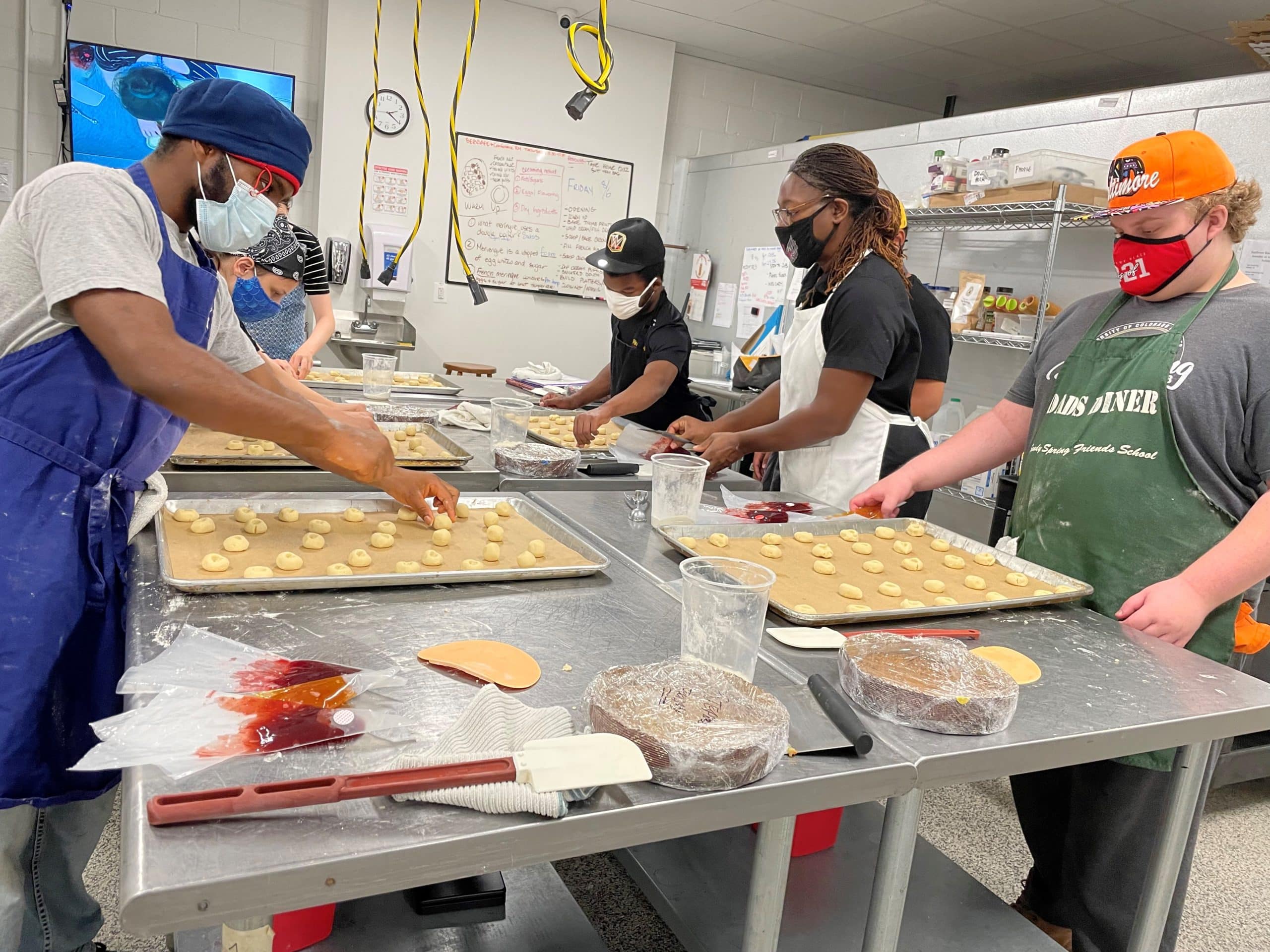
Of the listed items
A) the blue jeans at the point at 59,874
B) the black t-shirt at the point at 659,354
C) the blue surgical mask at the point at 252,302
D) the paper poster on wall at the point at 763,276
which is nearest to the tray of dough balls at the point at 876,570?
the blue jeans at the point at 59,874

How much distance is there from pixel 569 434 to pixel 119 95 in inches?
152

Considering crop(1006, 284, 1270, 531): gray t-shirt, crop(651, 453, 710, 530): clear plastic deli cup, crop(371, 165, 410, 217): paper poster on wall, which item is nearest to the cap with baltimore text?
crop(651, 453, 710, 530): clear plastic deli cup

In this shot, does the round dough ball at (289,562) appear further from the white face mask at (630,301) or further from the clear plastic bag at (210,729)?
the white face mask at (630,301)

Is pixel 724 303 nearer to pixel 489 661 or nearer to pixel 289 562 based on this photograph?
pixel 289 562

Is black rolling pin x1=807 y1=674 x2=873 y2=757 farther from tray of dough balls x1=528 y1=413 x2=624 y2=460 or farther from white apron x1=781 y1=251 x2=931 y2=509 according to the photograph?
Answer: tray of dough balls x1=528 y1=413 x2=624 y2=460

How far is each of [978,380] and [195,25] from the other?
16.1 ft

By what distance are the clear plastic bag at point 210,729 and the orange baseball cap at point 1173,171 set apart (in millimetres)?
1548

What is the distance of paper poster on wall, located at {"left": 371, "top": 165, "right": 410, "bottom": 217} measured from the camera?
5.45m

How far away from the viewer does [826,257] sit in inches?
93.7

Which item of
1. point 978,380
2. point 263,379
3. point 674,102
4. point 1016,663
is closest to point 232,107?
point 263,379

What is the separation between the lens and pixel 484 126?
5.70 meters

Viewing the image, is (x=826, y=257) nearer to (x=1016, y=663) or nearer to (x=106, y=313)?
(x=1016, y=663)

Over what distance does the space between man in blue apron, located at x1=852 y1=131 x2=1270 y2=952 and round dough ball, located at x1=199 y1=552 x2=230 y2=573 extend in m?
1.50

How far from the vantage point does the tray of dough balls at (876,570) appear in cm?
142
